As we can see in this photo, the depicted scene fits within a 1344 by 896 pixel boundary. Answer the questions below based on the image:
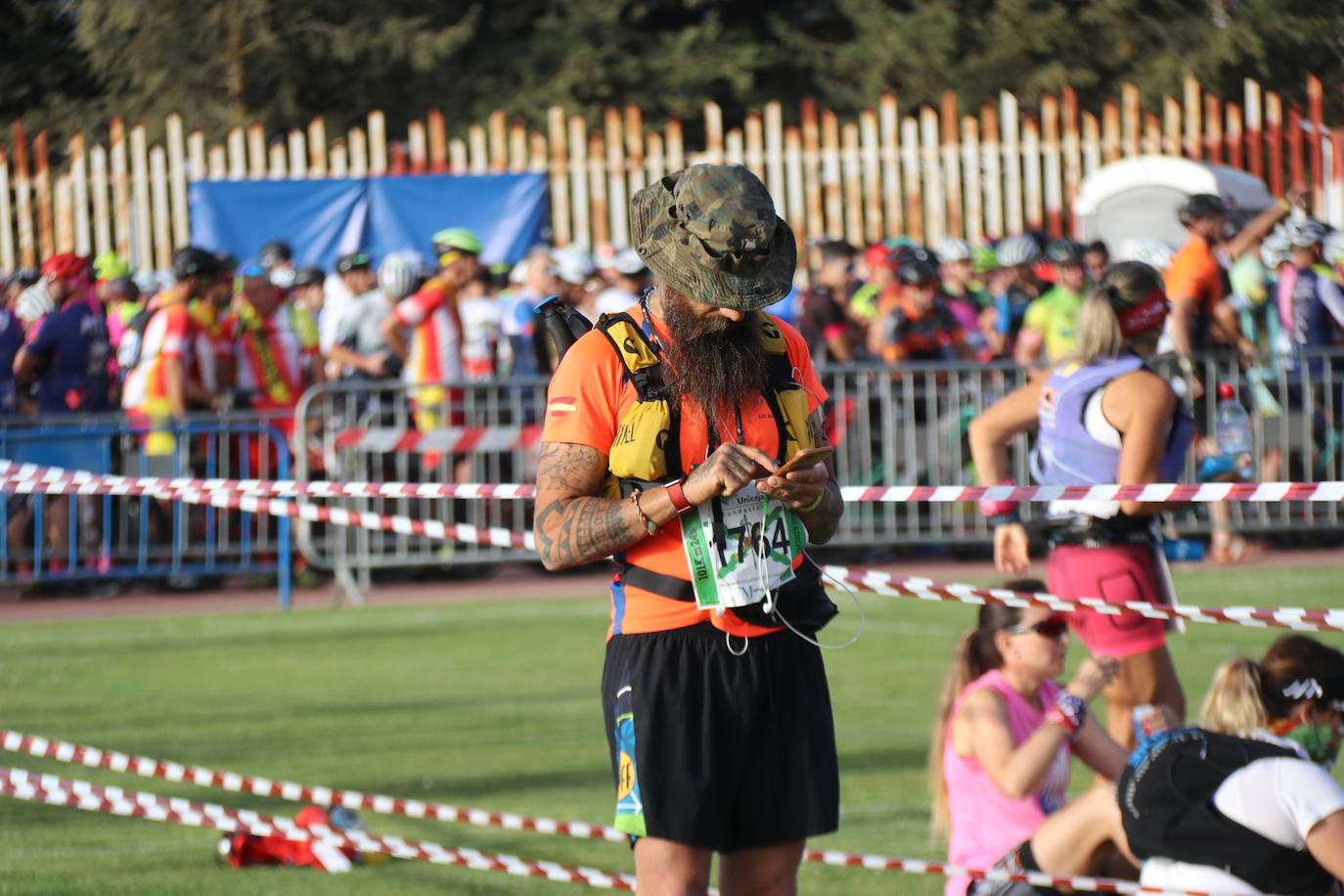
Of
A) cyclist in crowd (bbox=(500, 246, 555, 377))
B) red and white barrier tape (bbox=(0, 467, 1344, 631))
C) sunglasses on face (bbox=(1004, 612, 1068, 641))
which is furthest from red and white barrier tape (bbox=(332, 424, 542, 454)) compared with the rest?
sunglasses on face (bbox=(1004, 612, 1068, 641))

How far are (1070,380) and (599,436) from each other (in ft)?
10.0

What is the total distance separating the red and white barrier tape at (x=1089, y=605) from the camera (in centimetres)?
486

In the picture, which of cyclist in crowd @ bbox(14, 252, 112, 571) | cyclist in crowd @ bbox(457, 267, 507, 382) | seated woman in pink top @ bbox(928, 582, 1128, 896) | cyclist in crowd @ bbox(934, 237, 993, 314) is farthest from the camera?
cyclist in crowd @ bbox(934, 237, 993, 314)

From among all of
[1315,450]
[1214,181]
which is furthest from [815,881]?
[1214,181]

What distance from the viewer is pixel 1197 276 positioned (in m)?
14.1

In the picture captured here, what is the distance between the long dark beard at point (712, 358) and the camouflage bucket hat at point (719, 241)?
0.28 feet

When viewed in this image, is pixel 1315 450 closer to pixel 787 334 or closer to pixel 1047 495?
pixel 1047 495

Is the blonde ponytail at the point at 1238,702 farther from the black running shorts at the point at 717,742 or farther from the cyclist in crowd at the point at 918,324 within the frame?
the cyclist in crowd at the point at 918,324

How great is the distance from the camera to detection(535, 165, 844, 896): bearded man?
391 cm

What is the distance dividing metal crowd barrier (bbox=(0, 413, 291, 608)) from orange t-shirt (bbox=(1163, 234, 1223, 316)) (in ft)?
22.3

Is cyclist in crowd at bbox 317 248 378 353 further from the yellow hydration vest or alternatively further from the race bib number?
the race bib number

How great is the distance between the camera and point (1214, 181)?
2138 centimetres

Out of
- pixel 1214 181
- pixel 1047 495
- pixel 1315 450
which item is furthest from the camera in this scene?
pixel 1214 181

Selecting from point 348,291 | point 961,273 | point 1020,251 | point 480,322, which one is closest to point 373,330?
point 348,291
